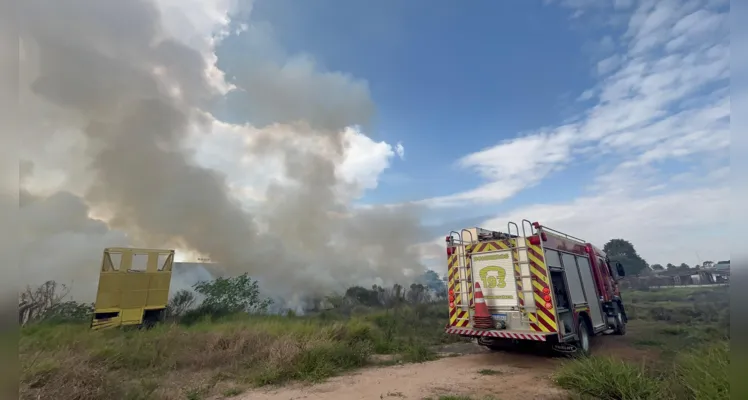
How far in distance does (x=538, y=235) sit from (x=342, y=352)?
5.54 metres

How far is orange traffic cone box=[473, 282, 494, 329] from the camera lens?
796cm

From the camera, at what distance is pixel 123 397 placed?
5180 millimetres

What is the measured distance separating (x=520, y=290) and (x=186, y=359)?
845 centimetres

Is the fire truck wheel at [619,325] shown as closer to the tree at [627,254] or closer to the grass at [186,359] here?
the grass at [186,359]

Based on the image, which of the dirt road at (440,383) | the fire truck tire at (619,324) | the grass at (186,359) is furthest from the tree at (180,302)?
the fire truck tire at (619,324)

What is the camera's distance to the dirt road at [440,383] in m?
5.66

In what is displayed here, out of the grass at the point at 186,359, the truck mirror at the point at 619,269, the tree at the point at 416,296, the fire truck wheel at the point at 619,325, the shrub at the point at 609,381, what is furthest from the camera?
the tree at the point at 416,296

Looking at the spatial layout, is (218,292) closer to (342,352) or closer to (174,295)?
(174,295)

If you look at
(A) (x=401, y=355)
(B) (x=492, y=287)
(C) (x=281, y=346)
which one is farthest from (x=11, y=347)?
(A) (x=401, y=355)

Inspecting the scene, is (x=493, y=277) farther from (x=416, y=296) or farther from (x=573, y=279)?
(x=416, y=296)

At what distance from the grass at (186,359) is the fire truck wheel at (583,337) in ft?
12.5

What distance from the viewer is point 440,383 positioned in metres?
6.27

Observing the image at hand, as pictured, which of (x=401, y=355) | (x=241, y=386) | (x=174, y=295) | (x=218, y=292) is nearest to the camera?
(x=241, y=386)

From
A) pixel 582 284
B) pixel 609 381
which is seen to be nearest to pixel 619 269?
pixel 582 284
